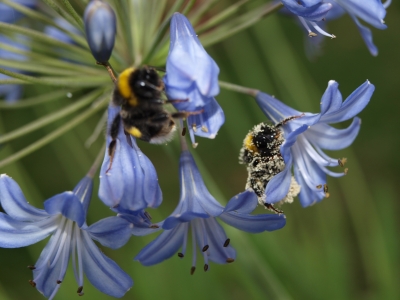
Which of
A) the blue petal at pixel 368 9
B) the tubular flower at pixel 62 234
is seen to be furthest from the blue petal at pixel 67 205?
the blue petal at pixel 368 9

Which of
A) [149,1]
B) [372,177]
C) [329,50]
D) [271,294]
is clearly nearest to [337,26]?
[329,50]

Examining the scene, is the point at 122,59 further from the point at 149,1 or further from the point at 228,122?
the point at 228,122

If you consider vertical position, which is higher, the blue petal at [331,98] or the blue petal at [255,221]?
the blue petal at [331,98]

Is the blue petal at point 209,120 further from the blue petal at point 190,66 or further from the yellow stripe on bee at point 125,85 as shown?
the yellow stripe on bee at point 125,85

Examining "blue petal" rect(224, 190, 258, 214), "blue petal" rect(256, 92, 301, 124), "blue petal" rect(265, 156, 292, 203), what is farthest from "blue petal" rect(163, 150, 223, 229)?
"blue petal" rect(256, 92, 301, 124)

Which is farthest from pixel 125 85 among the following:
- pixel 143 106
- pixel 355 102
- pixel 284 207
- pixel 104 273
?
pixel 284 207
